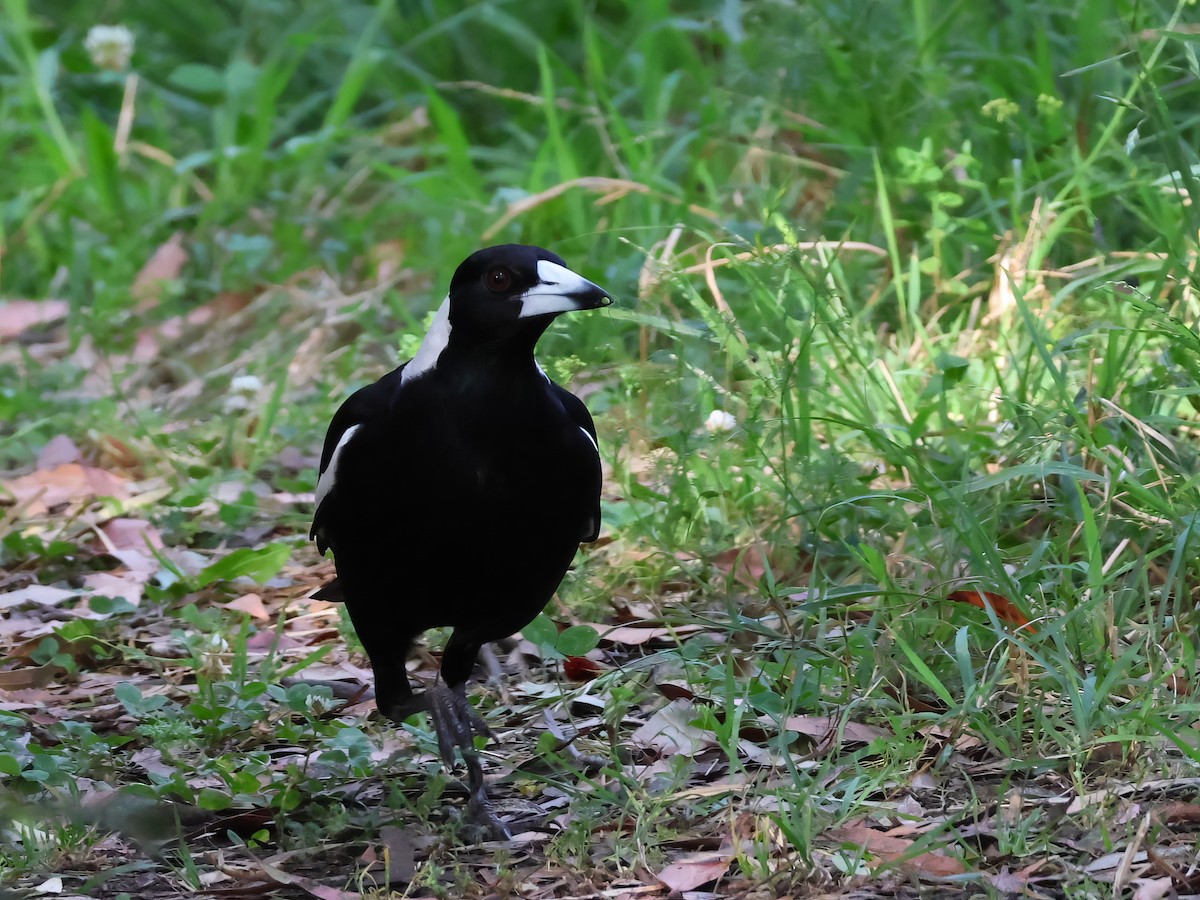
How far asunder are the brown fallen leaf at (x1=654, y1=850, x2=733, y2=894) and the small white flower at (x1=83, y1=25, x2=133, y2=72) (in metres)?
6.18

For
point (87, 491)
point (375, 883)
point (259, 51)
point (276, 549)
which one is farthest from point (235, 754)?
point (259, 51)

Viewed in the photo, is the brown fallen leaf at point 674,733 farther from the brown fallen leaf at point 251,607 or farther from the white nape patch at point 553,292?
the brown fallen leaf at point 251,607

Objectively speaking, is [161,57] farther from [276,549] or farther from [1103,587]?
[1103,587]

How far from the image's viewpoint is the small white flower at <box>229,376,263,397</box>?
506cm

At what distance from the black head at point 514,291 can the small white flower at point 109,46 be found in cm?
534

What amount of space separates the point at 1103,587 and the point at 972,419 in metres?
0.95

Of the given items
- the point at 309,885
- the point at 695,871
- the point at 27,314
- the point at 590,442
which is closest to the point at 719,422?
the point at 590,442

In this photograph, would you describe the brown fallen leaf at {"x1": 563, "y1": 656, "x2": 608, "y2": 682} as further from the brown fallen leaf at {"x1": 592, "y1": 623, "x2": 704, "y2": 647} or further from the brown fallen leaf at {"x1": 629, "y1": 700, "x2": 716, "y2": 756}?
the brown fallen leaf at {"x1": 629, "y1": 700, "x2": 716, "y2": 756}

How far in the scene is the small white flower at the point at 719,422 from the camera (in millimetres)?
3783

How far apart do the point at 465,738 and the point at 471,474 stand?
1.73ft

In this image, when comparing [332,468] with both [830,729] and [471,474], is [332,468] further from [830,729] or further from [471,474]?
[830,729]

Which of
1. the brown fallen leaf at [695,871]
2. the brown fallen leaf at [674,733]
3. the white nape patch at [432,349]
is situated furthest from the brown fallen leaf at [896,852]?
the white nape patch at [432,349]

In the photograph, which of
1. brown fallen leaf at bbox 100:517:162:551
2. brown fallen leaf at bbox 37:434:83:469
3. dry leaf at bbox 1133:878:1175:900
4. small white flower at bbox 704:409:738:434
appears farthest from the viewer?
brown fallen leaf at bbox 37:434:83:469

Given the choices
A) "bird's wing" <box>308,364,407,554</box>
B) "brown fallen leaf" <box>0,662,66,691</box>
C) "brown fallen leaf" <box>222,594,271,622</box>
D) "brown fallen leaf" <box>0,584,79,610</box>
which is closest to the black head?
"bird's wing" <box>308,364,407,554</box>
